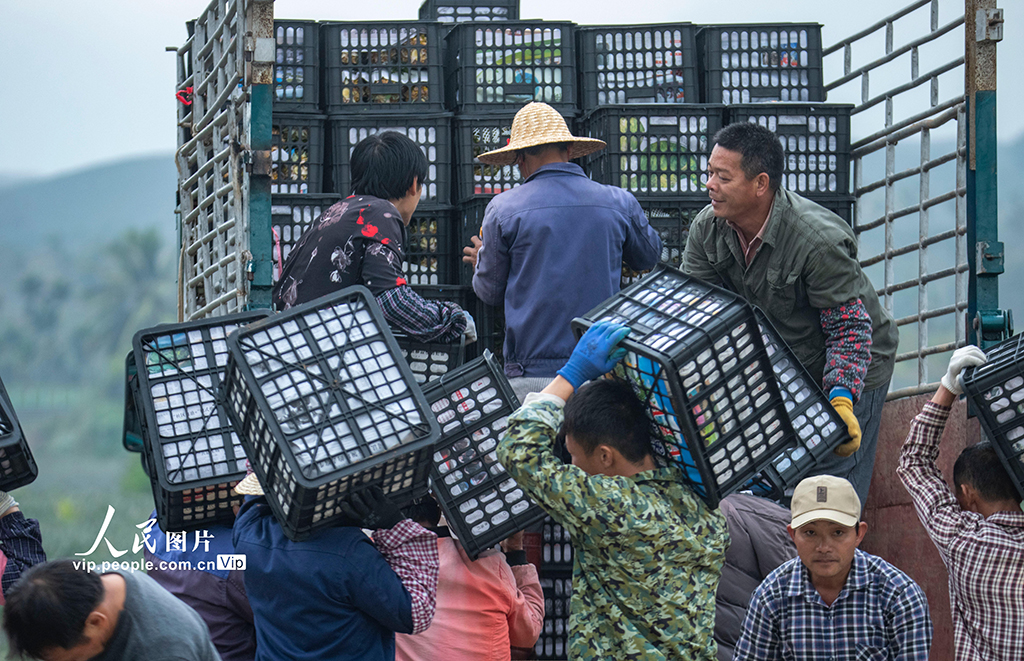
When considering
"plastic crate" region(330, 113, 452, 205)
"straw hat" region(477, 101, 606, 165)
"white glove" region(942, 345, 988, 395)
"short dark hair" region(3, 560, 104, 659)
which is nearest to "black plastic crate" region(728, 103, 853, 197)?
"straw hat" region(477, 101, 606, 165)

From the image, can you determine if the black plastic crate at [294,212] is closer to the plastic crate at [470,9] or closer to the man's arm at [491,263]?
the man's arm at [491,263]

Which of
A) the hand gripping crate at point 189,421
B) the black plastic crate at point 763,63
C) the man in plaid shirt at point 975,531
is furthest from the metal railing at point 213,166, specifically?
Answer: the man in plaid shirt at point 975,531

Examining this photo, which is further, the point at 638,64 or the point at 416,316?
→ the point at 638,64

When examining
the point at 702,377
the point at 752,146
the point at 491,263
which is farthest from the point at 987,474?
the point at 491,263

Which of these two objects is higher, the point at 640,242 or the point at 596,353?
the point at 640,242

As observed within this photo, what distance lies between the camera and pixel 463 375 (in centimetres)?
326

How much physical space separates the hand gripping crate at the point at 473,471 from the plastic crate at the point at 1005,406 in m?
1.23

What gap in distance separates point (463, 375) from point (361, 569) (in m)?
0.75

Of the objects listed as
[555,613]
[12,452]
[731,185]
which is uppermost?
[731,185]

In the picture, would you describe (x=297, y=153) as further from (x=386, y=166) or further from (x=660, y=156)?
(x=660, y=156)

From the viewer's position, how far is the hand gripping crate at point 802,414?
10.4 ft

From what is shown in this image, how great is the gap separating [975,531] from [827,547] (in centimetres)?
46

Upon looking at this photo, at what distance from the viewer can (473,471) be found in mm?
3219

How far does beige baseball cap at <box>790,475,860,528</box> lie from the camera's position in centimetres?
297
